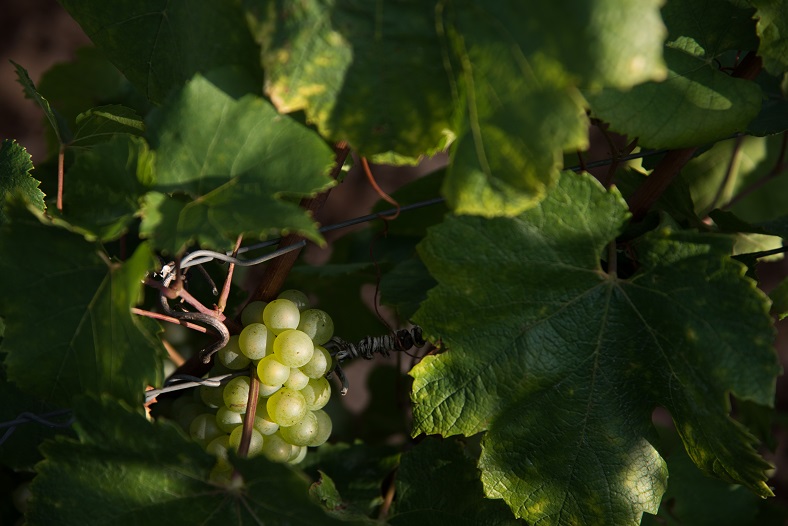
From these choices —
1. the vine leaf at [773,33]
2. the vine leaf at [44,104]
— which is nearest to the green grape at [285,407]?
the vine leaf at [44,104]

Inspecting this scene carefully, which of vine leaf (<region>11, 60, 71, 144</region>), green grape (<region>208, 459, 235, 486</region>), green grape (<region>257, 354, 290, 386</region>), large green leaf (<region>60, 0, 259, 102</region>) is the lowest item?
green grape (<region>208, 459, 235, 486</region>)

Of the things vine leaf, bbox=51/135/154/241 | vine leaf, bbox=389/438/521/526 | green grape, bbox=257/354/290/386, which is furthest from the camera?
vine leaf, bbox=389/438/521/526

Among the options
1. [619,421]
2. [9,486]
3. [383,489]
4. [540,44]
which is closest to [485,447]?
[619,421]

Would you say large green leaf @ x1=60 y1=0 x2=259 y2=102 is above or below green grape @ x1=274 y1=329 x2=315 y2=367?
above

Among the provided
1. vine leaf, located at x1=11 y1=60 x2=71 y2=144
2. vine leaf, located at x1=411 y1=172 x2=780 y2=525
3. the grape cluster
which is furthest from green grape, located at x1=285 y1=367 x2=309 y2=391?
vine leaf, located at x1=11 y1=60 x2=71 y2=144

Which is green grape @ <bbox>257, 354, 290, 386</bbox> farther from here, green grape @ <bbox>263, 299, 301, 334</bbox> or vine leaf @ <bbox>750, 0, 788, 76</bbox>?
vine leaf @ <bbox>750, 0, 788, 76</bbox>

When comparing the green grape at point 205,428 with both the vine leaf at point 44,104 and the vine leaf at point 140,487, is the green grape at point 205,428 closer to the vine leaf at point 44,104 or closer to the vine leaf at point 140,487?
the vine leaf at point 140,487

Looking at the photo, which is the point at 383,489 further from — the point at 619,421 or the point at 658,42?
the point at 658,42
